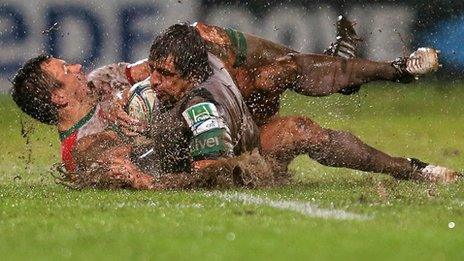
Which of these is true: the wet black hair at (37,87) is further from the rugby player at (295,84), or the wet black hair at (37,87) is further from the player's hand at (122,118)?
the rugby player at (295,84)

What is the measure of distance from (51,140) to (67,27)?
1725 mm

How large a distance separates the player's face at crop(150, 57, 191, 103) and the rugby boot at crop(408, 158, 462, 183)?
1.67 m

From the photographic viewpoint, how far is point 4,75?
15.4 meters

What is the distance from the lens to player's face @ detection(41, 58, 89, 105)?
9.34 meters

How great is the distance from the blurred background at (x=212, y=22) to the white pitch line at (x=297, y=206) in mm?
7072

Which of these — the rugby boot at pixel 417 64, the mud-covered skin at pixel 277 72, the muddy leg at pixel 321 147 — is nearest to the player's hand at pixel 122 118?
the mud-covered skin at pixel 277 72

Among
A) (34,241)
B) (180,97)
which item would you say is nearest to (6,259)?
(34,241)

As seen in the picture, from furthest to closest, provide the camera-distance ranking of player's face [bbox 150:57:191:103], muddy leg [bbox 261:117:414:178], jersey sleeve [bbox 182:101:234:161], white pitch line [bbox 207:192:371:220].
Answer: muddy leg [bbox 261:117:414:178], player's face [bbox 150:57:191:103], jersey sleeve [bbox 182:101:234:161], white pitch line [bbox 207:192:371:220]

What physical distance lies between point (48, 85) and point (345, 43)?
2.31 metres

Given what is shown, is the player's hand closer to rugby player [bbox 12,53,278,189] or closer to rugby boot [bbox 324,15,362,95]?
rugby player [bbox 12,53,278,189]

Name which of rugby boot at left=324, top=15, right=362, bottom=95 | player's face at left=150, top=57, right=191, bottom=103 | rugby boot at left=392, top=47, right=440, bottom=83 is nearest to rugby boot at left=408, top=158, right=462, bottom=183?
rugby boot at left=392, top=47, right=440, bottom=83

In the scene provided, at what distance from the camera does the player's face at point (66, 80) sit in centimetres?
934

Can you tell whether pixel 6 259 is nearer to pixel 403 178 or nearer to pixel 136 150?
pixel 136 150

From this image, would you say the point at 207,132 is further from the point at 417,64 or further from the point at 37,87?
the point at 417,64
